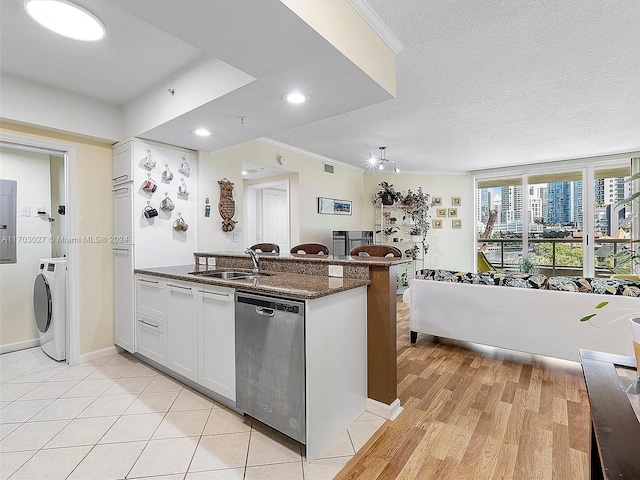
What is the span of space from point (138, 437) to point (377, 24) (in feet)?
9.24

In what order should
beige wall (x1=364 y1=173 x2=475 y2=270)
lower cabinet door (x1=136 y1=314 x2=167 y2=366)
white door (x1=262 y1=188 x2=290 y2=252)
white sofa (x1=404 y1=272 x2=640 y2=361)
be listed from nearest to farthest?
white sofa (x1=404 y1=272 x2=640 y2=361) → lower cabinet door (x1=136 y1=314 x2=167 y2=366) → white door (x1=262 y1=188 x2=290 y2=252) → beige wall (x1=364 y1=173 x2=475 y2=270)

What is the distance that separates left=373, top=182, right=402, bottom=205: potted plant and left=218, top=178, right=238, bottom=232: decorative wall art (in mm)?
3288

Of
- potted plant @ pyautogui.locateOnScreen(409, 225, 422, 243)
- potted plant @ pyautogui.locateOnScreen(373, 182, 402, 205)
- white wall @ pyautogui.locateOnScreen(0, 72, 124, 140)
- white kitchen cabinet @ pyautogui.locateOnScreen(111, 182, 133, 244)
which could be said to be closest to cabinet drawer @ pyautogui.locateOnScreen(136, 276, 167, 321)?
white kitchen cabinet @ pyautogui.locateOnScreen(111, 182, 133, 244)

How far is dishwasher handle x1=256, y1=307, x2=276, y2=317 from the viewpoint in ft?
5.72

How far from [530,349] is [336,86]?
2.64m

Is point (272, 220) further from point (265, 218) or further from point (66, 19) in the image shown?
point (66, 19)

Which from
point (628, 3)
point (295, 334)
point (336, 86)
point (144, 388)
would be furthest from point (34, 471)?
point (628, 3)

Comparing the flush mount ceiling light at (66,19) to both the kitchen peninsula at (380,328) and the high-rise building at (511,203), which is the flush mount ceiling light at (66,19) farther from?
the high-rise building at (511,203)

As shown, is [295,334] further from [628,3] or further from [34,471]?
[628,3]

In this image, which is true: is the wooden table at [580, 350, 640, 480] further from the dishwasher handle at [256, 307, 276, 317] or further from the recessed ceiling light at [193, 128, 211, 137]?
the recessed ceiling light at [193, 128, 211, 137]

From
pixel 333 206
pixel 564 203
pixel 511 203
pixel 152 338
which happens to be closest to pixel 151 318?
pixel 152 338

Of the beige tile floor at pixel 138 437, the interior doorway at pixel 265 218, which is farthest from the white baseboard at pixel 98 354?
the interior doorway at pixel 265 218

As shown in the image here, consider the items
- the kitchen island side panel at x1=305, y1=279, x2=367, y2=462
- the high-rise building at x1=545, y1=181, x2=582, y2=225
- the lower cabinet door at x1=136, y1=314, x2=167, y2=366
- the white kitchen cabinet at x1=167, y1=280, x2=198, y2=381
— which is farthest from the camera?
the high-rise building at x1=545, y1=181, x2=582, y2=225

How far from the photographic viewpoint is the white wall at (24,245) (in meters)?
3.25
